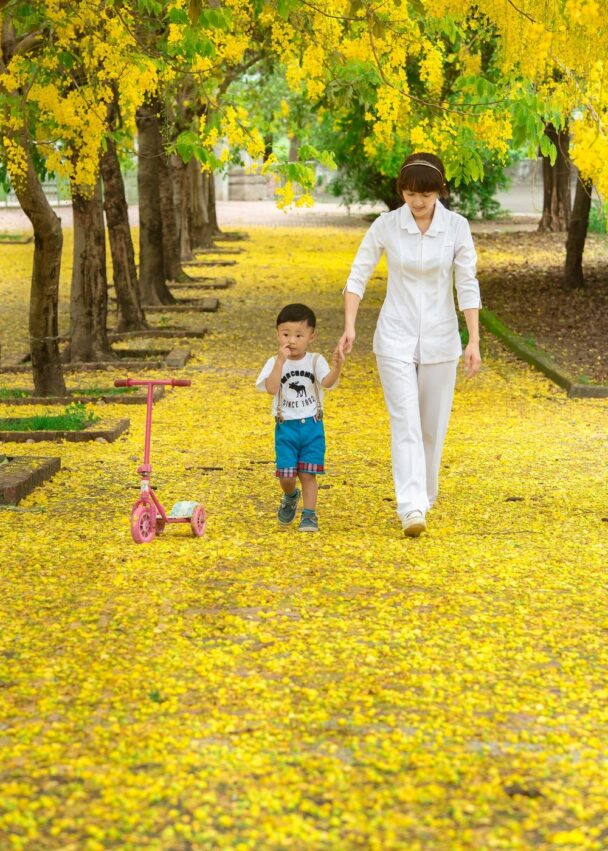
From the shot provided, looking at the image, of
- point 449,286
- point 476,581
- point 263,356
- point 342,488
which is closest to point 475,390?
point 263,356

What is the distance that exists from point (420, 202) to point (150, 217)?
13690mm

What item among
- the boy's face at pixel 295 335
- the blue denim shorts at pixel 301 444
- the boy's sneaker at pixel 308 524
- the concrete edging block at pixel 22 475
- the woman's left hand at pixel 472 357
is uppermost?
the boy's face at pixel 295 335

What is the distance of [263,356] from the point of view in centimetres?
1602

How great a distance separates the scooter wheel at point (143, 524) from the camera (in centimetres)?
693

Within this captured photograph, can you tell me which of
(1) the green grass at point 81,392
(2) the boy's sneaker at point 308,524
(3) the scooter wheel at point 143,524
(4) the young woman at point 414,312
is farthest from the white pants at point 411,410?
(1) the green grass at point 81,392

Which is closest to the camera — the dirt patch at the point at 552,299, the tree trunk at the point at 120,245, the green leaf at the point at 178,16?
the green leaf at the point at 178,16

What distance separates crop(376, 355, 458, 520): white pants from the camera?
7125 mm

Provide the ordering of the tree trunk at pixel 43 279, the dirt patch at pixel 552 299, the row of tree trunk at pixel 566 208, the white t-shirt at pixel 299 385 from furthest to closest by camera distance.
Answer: the row of tree trunk at pixel 566 208, the dirt patch at pixel 552 299, the tree trunk at pixel 43 279, the white t-shirt at pixel 299 385

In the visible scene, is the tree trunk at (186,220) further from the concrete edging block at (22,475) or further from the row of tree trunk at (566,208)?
the concrete edging block at (22,475)

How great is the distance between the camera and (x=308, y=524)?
7422 mm

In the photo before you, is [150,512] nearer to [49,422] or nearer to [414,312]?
[414,312]

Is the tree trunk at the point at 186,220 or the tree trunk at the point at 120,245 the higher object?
the tree trunk at the point at 120,245

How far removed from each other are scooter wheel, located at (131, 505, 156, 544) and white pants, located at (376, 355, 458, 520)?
47.0 inches

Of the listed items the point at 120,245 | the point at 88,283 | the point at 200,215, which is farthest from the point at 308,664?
the point at 200,215
